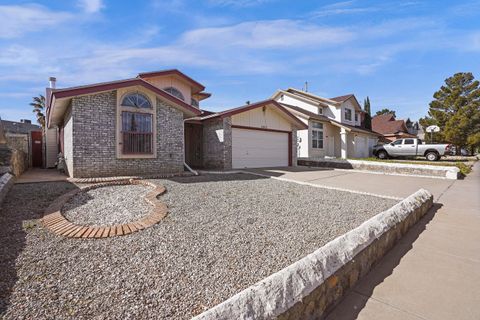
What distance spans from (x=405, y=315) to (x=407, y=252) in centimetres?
165

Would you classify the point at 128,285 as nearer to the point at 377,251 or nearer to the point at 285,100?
the point at 377,251

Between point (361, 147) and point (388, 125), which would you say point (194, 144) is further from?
point (388, 125)

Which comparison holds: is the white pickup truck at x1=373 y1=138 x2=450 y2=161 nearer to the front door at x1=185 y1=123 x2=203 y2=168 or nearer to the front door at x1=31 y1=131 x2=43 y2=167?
the front door at x1=185 y1=123 x2=203 y2=168

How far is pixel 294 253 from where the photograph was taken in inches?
124

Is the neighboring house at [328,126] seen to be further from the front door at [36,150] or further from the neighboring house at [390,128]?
the front door at [36,150]

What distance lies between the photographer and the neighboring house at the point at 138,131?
7551mm

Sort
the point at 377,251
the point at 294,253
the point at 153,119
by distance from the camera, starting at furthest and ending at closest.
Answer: the point at 153,119 → the point at 377,251 → the point at 294,253


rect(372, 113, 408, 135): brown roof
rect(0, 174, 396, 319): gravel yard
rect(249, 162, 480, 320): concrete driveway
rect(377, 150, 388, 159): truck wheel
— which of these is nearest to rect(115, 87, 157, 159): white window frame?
rect(0, 174, 396, 319): gravel yard

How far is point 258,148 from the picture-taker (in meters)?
13.6

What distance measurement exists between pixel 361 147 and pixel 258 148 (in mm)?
13550

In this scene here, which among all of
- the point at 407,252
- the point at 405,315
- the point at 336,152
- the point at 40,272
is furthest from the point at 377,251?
the point at 336,152

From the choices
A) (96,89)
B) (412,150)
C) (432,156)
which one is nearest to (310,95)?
(412,150)

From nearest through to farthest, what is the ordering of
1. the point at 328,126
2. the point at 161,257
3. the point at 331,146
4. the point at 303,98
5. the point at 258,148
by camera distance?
the point at 161,257
the point at 258,148
the point at 328,126
the point at 331,146
the point at 303,98

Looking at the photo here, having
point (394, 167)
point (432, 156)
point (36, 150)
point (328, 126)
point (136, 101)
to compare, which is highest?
point (328, 126)
